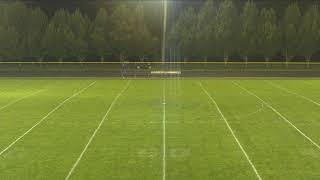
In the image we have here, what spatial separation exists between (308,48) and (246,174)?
48952 mm

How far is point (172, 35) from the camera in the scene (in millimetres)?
64188

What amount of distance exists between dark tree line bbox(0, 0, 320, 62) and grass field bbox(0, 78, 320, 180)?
27699 mm

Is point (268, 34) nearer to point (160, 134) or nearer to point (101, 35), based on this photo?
point (101, 35)

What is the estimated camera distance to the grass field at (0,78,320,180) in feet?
48.6

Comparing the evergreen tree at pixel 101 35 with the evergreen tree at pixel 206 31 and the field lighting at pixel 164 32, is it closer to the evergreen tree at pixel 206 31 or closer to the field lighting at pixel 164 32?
the field lighting at pixel 164 32

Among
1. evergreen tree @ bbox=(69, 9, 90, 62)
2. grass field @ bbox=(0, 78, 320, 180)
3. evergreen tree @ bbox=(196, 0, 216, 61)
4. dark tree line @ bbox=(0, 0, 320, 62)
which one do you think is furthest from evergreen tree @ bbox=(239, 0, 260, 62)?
grass field @ bbox=(0, 78, 320, 180)

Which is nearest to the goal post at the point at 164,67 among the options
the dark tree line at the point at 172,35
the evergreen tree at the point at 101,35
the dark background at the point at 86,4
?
the dark tree line at the point at 172,35

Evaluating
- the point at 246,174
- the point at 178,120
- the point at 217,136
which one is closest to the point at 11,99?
the point at 178,120

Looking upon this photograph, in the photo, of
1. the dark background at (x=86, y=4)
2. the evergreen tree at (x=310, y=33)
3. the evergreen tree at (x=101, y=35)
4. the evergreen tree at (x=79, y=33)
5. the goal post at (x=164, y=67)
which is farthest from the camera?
the dark background at (x=86, y=4)

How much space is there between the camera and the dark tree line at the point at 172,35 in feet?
204

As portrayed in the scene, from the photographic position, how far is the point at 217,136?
63.9 feet

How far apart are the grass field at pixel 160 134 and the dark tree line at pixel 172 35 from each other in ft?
90.9

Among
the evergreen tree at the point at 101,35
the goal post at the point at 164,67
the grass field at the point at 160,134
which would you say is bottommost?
the grass field at the point at 160,134

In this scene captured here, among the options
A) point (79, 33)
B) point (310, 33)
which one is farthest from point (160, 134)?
point (79, 33)
